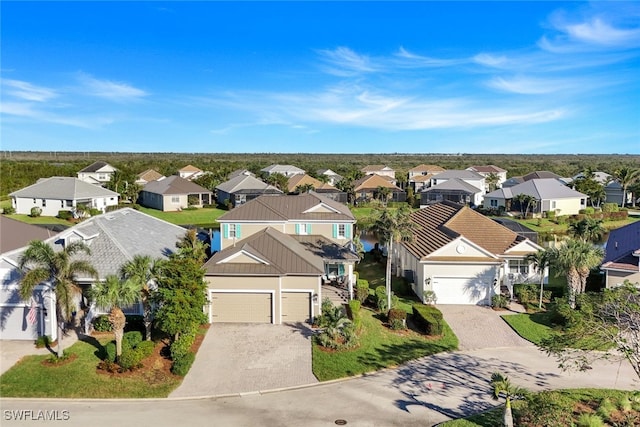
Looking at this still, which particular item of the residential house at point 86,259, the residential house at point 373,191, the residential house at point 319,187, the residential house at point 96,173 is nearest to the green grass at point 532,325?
the residential house at point 86,259

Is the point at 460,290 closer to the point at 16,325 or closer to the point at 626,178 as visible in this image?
the point at 16,325

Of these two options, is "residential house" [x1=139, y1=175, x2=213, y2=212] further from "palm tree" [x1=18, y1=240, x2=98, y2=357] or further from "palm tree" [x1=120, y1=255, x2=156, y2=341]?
"palm tree" [x1=18, y1=240, x2=98, y2=357]

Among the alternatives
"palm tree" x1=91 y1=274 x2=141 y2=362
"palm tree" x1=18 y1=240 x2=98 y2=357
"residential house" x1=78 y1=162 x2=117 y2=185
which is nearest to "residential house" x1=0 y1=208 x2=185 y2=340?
"palm tree" x1=18 y1=240 x2=98 y2=357

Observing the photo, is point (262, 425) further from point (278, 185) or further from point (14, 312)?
point (278, 185)

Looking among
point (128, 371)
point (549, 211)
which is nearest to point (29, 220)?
point (128, 371)

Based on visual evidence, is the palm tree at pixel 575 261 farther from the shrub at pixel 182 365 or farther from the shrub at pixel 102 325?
the shrub at pixel 102 325

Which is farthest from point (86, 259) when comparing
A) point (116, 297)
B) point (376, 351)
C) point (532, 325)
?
point (532, 325)
